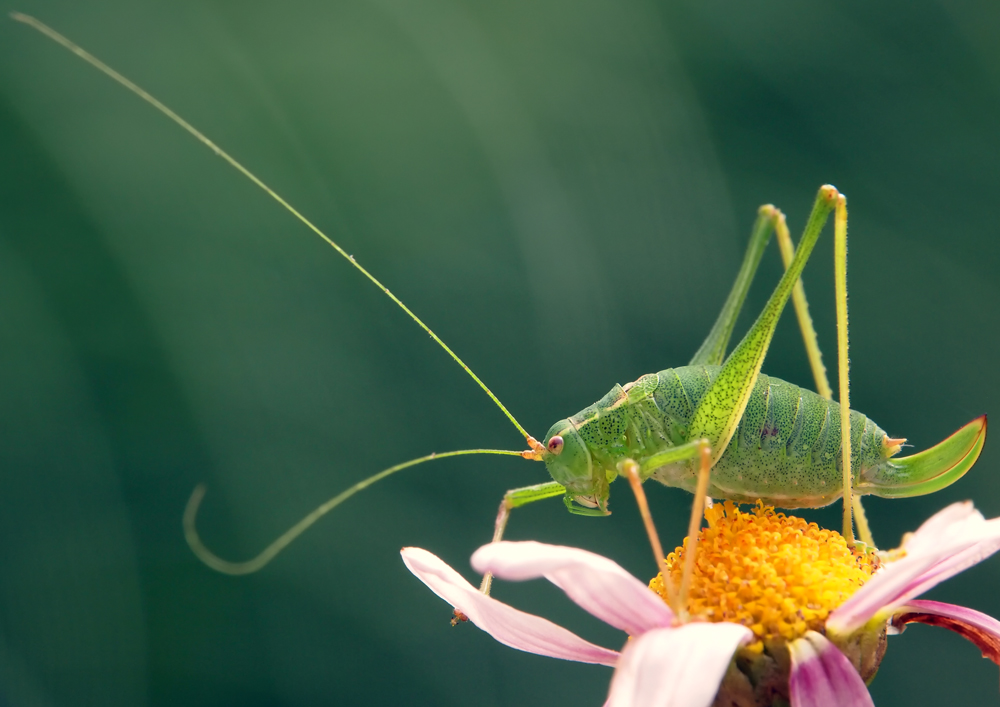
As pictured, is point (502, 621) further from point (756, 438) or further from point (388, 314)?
point (388, 314)

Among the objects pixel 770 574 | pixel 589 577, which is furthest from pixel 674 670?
pixel 770 574

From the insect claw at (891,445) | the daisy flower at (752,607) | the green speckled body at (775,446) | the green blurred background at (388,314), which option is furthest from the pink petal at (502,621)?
the green blurred background at (388,314)

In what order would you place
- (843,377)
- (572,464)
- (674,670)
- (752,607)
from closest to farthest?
(674,670)
(752,607)
(843,377)
(572,464)

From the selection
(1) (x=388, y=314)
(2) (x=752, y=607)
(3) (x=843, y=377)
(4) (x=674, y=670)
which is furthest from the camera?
(1) (x=388, y=314)

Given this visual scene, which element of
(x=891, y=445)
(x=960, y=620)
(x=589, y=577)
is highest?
(x=589, y=577)

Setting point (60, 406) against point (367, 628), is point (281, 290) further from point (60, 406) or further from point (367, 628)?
point (367, 628)

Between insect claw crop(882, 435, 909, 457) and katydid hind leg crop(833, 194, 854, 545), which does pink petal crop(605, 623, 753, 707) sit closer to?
katydid hind leg crop(833, 194, 854, 545)

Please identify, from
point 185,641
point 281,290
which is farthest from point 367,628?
point 281,290
